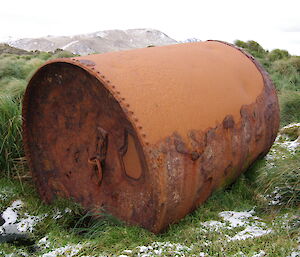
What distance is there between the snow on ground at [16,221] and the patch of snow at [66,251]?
0.52 meters

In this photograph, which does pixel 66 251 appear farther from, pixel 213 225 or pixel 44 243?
pixel 213 225

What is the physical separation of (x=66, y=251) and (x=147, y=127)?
0.89 m

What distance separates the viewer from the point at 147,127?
1892 millimetres

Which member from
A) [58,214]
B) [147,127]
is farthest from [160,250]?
[58,214]

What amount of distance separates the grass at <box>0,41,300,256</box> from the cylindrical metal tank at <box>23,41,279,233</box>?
10 centimetres

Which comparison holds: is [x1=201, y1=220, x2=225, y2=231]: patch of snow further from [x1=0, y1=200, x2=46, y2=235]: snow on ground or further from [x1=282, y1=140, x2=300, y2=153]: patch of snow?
[x1=282, y1=140, x2=300, y2=153]: patch of snow

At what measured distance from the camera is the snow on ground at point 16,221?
2.67 m

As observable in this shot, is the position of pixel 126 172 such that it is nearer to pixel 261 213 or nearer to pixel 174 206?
pixel 174 206

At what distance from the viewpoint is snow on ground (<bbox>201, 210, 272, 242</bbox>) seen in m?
2.11

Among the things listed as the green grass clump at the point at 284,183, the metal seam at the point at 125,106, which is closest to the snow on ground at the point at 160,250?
the metal seam at the point at 125,106

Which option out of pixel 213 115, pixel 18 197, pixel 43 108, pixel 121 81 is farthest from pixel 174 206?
pixel 18 197

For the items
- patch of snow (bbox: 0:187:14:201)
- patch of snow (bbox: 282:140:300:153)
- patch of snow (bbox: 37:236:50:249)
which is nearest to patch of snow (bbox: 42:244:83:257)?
patch of snow (bbox: 37:236:50:249)

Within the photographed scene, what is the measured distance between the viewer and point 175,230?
7.07ft

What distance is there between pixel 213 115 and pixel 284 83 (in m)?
7.00
